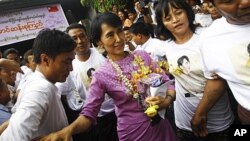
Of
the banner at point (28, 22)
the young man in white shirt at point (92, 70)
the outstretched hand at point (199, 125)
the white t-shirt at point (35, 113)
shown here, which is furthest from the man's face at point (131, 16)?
the white t-shirt at point (35, 113)

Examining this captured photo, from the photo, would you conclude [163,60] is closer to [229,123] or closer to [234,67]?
[229,123]

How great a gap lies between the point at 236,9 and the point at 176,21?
3.44 feet


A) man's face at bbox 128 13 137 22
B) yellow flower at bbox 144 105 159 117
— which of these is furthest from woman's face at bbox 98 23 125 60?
man's face at bbox 128 13 137 22

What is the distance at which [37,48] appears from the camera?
199 cm

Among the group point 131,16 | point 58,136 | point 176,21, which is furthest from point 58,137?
point 131,16

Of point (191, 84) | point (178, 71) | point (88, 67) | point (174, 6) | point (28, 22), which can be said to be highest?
point (28, 22)

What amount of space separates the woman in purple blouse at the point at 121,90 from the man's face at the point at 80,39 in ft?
3.77

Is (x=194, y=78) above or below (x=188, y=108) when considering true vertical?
above

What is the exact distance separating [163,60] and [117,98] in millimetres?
945

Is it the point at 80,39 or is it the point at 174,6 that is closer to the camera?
the point at 174,6

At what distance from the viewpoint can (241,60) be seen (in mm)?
1734

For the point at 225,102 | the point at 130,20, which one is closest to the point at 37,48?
the point at 225,102

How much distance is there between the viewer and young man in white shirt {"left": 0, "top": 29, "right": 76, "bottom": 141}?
1664 millimetres

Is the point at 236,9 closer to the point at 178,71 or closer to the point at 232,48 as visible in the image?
the point at 232,48
